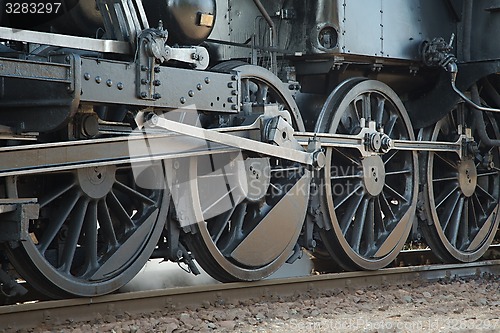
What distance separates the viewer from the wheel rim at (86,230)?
20.1 feet

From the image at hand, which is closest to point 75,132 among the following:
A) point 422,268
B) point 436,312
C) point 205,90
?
point 205,90

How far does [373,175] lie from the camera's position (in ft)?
28.0

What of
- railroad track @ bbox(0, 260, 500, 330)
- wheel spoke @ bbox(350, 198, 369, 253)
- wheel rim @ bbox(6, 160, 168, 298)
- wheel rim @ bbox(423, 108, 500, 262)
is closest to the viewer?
railroad track @ bbox(0, 260, 500, 330)

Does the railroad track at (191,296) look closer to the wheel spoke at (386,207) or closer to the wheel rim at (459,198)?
the wheel rim at (459,198)

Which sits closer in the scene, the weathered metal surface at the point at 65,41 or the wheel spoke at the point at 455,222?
the weathered metal surface at the point at 65,41

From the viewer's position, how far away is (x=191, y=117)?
23.0ft

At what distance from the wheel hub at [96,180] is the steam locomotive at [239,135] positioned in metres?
0.01

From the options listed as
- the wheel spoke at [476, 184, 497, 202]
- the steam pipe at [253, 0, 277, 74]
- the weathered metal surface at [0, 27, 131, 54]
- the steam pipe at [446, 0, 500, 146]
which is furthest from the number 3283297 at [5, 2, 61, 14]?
the wheel spoke at [476, 184, 497, 202]

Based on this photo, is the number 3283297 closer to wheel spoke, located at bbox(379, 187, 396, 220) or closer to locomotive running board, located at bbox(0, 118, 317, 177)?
locomotive running board, located at bbox(0, 118, 317, 177)

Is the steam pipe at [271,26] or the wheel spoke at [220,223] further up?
the steam pipe at [271,26]

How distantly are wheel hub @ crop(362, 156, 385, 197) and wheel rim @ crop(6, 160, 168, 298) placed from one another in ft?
7.32

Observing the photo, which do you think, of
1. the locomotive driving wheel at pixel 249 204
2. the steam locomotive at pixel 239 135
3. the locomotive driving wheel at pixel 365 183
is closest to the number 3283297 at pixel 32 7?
the steam locomotive at pixel 239 135

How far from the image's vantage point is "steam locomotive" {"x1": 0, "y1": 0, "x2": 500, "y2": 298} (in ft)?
19.4

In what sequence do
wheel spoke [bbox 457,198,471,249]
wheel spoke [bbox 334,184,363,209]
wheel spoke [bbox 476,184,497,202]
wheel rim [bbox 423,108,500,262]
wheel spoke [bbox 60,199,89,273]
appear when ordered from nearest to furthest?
wheel spoke [bbox 60,199,89,273]
wheel spoke [bbox 334,184,363,209]
wheel rim [bbox 423,108,500,262]
wheel spoke [bbox 457,198,471,249]
wheel spoke [bbox 476,184,497,202]
